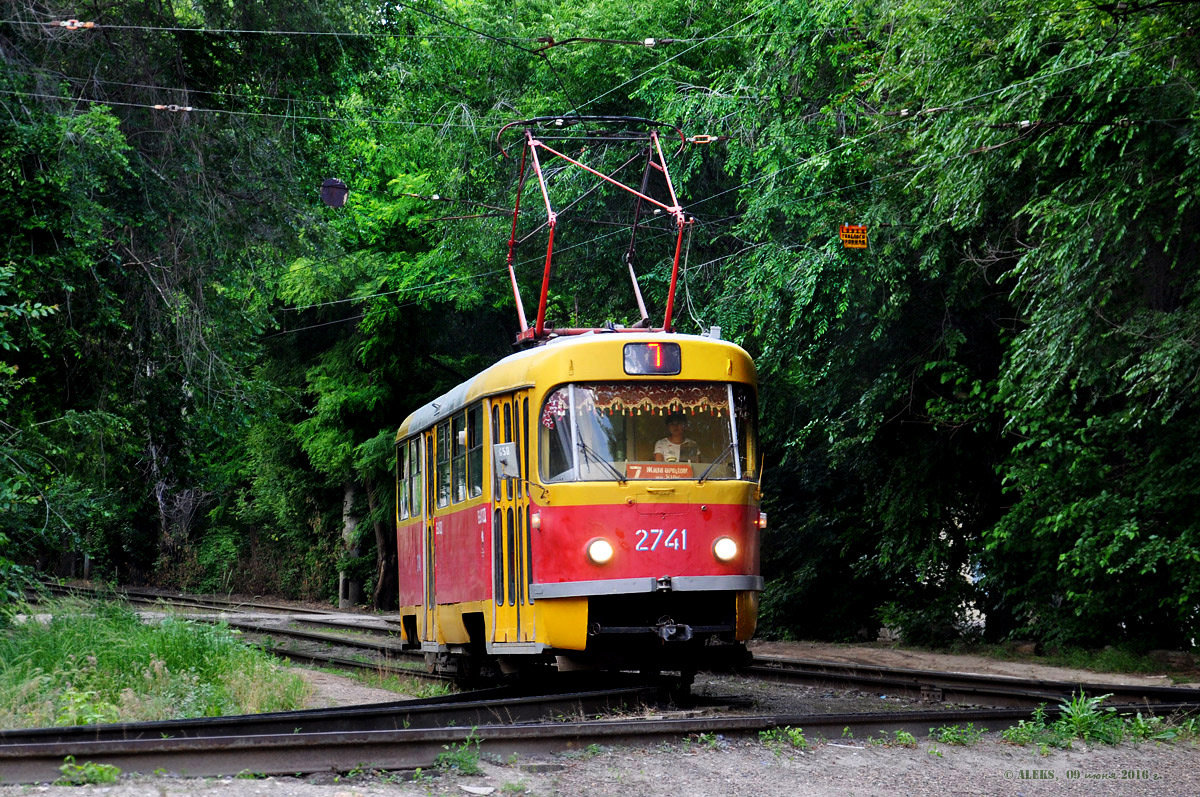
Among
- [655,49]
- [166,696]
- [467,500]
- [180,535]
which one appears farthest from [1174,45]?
[180,535]

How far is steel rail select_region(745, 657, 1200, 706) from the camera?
11727mm

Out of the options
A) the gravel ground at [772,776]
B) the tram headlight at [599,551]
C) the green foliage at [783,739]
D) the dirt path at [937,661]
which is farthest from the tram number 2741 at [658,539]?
the dirt path at [937,661]

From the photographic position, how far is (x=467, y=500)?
508 inches

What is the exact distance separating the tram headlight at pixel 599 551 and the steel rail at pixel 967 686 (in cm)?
409

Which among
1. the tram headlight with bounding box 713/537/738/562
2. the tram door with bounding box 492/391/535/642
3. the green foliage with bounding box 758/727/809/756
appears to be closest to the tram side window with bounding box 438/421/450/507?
the tram door with bounding box 492/391/535/642

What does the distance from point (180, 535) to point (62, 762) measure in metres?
37.9

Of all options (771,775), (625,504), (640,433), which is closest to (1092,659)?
(640,433)

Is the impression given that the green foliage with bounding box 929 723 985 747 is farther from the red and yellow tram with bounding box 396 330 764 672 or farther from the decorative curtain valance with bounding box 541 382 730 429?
the decorative curtain valance with bounding box 541 382 730 429

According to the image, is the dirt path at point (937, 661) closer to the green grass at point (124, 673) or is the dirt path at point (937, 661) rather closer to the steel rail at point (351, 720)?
the steel rail at point (351, 720)

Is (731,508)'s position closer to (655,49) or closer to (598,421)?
(598,421)

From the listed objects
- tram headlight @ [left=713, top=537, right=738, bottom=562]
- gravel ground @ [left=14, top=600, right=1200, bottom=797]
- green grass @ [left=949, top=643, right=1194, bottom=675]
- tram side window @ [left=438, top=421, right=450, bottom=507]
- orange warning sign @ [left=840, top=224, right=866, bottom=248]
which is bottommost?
gravel ground @ [left=14, top=600, right=1200, bottom=797]

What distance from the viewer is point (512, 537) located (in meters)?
11.3

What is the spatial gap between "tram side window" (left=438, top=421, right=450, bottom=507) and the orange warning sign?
5890 mm

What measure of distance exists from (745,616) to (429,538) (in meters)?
5.01
